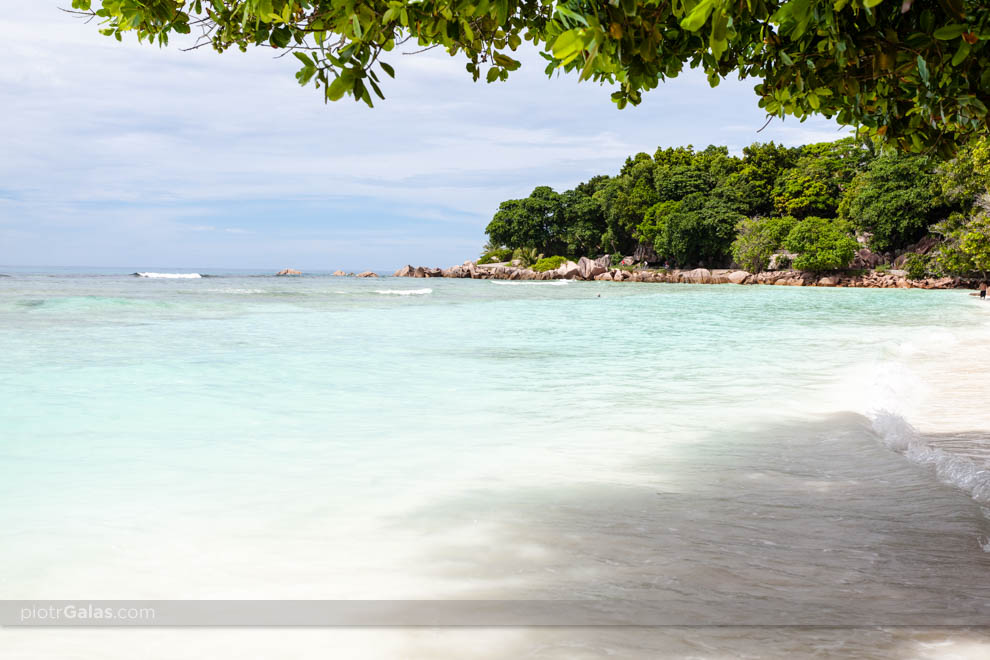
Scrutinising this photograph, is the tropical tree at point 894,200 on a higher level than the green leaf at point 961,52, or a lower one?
higher

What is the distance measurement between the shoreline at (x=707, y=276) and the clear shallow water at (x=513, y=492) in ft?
145

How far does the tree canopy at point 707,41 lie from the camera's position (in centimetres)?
224

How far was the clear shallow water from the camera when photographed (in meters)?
3.28

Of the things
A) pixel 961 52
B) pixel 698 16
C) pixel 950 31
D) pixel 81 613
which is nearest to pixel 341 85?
pixel 698 16

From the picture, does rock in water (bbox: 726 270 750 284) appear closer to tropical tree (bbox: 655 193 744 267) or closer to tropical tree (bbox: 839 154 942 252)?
tropical tree (bbox: 655 193 744 267)

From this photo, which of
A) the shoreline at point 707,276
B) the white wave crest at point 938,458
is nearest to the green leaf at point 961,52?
the white wave crest at point 938,458

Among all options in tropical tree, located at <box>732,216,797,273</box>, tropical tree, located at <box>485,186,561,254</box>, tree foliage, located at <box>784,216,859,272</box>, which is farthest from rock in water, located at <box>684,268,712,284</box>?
tropical tree, located at <box>485,186,561,254</box>

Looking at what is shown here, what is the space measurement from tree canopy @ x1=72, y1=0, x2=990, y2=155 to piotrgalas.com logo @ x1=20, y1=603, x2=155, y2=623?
254cm

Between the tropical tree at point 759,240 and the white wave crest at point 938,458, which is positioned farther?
the tropical tree at point 759,240

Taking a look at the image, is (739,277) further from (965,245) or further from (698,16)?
(698,16)

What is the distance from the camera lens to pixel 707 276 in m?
61.7

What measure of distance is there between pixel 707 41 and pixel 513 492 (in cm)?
314

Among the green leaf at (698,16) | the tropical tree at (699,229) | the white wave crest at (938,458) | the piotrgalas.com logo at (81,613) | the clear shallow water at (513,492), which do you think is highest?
the tropical tree at (699,229)

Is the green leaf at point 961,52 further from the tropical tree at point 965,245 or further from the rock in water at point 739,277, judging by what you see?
the rock in water at point 739,277
